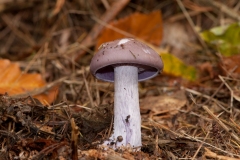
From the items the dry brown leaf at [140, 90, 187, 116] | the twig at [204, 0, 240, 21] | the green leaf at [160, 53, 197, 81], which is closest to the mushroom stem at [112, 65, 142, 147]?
the dry brown leaf at [140, 90, 187, 116]

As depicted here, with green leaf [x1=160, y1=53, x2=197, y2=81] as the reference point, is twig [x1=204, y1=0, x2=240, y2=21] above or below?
above

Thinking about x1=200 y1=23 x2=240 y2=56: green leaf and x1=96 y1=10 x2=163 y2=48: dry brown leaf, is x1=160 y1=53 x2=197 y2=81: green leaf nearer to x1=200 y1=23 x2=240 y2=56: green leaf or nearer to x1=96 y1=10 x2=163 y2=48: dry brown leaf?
x1=200 y1=23 x2=240 y2=56: green leaf

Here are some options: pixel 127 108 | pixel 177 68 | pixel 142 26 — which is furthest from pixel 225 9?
pixel 127 108

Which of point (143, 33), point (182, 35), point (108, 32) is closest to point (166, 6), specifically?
point (182, 35)

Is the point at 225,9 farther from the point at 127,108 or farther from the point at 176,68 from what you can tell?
the point at 127,108

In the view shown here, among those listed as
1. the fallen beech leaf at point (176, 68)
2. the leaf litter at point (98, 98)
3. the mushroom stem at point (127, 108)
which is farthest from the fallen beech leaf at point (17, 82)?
the fallen beech leaf at point (176, 68)

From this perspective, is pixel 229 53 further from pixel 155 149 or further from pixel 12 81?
pixel 12 81
